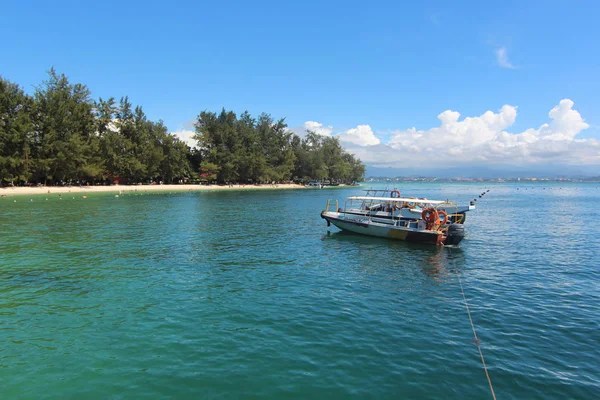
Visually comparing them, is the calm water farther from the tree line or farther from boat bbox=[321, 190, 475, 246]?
the tree line

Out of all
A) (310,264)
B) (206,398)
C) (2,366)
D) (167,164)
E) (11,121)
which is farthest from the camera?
(167,164)

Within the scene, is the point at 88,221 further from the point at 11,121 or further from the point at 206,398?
the point at 11,121

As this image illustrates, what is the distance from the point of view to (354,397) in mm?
8289

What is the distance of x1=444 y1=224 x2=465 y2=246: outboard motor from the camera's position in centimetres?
2692

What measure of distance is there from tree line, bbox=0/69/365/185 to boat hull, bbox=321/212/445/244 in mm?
70802

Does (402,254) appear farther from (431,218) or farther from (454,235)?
(431,218)

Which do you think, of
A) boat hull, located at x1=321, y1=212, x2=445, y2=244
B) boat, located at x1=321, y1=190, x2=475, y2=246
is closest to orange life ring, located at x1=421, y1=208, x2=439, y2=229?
boat, located at x1=321, y1=190, x2=475, y2=246

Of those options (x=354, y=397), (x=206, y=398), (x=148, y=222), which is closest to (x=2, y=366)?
(x=206, y=398)

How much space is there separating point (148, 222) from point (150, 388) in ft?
107

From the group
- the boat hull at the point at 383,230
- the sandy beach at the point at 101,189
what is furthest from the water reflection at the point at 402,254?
the sandy beach at the point at 101,189

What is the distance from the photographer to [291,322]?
12.5m

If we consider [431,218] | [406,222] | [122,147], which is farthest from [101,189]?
[431,218]

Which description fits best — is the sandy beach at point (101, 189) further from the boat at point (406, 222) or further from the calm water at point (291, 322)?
the boat at point (406, 222)

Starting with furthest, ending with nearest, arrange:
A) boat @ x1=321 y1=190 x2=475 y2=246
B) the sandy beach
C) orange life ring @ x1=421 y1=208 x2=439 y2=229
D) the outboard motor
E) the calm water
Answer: the sandy beach < orange life ring @ x1=421 y1=208 x2=439 y2=229 < boat @ x1=321 y1=190 x2=475 y2=246 < the outboard motor < the calm water
